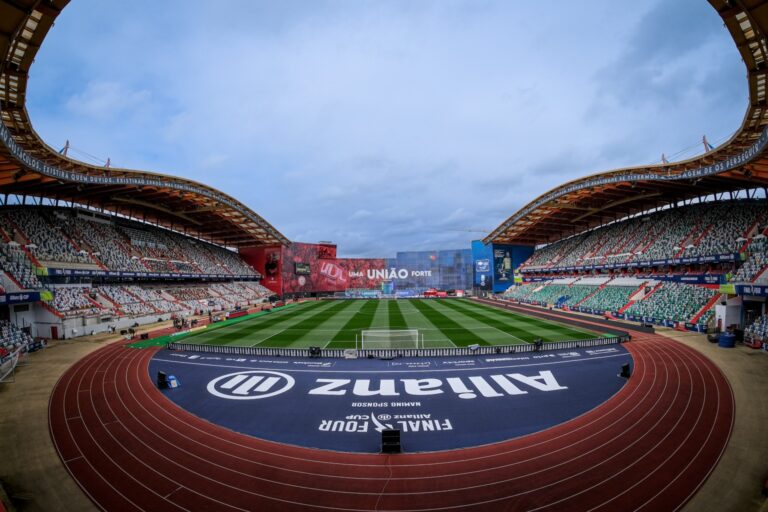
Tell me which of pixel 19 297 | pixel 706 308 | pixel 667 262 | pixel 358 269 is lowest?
pixel 706 308

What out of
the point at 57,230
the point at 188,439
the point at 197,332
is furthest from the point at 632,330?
the point at 57,230

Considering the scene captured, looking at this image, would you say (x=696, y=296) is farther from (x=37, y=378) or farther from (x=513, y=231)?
(x=37, y=378)

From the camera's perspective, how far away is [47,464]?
9.52 m

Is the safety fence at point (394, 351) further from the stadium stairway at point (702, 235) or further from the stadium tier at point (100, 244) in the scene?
the stadium tier at point (100, 244)

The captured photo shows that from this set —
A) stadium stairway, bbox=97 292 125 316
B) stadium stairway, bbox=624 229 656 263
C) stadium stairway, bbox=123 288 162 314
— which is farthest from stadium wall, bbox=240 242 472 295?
stadium stairway, bbox=624 229 656 263

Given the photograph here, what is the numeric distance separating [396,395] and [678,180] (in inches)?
1515

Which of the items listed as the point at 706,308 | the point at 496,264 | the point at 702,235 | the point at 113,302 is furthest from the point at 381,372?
the point at 496,264

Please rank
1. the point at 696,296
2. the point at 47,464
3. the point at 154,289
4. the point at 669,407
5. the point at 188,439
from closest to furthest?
1. the point at 47,464
2. the point at 188,439
3. the point at 669,407
4. the point at 696,296
5. the point at 154,289

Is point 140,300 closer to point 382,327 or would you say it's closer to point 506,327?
point 382,327

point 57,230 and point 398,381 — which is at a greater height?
point 57,230

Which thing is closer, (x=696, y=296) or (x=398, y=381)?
(x=398, y=381)

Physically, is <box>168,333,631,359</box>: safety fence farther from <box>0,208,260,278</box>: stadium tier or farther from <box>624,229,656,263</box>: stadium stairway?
<box>624,229,656,263</box>: stadium stairway

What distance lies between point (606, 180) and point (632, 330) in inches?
735

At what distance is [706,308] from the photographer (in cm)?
2831
